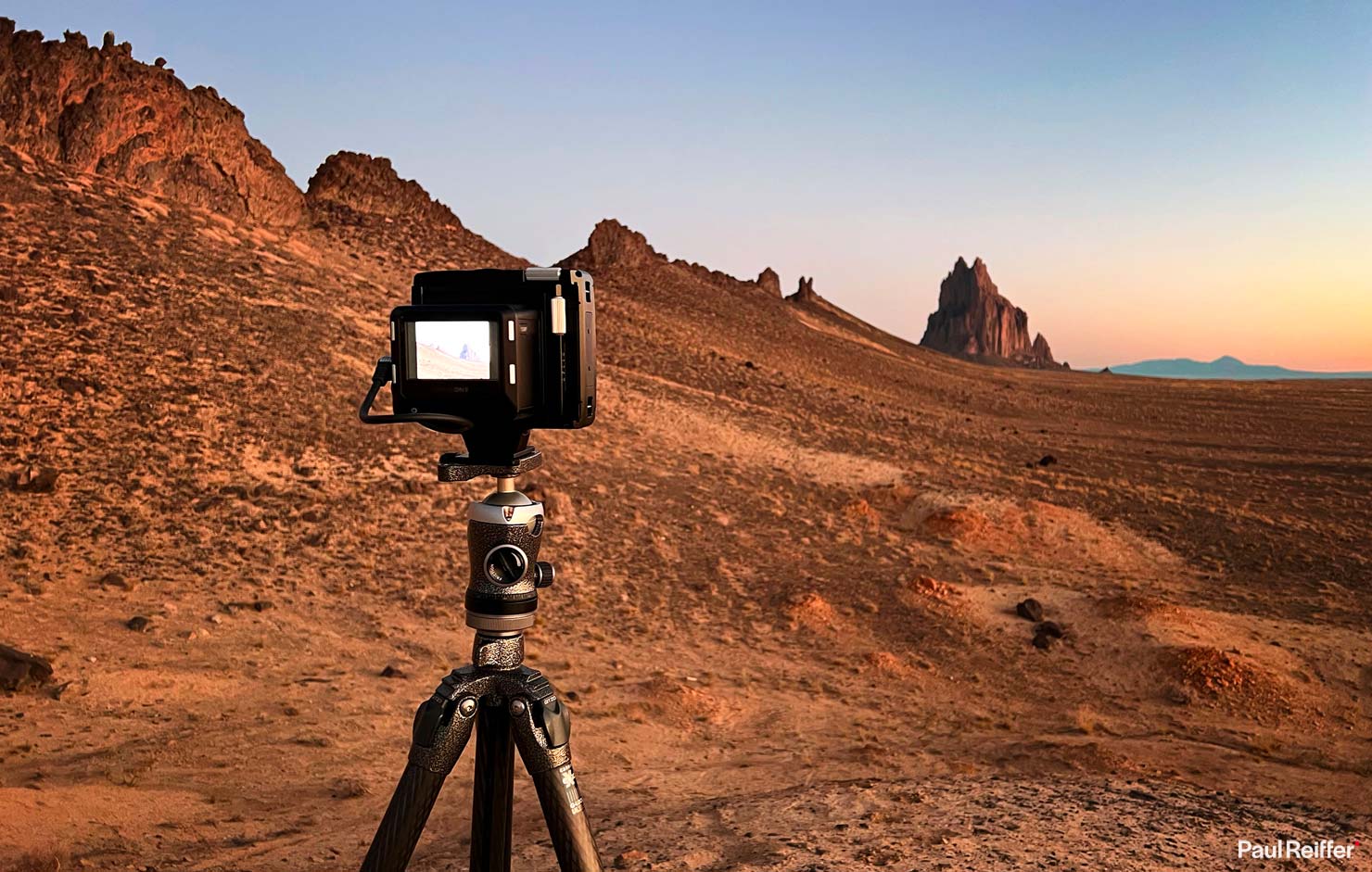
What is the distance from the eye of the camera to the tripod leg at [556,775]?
3.01 m

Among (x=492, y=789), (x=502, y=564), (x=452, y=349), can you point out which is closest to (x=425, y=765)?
(x=492, y=789)

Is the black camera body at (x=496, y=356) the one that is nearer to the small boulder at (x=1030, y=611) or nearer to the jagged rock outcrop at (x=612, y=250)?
the small boulder at (x=1030, y=611)

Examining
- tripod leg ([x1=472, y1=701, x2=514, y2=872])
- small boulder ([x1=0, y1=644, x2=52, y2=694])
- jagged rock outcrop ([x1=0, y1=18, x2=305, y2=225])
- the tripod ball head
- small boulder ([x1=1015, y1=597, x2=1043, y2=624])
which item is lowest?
small boulder ([x1=1015, y1=597, x2=1043, y2=624])

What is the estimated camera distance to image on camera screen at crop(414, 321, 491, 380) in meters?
2.78

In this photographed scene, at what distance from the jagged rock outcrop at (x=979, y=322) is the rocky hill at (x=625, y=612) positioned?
131 m

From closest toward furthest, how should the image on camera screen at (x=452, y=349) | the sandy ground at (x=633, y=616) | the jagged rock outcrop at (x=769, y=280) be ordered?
the image on camera screen at (x=452, y=349) < the sandy ground at (x=633, y=616) < the jagged rock outcrop at (x=769, y=280)

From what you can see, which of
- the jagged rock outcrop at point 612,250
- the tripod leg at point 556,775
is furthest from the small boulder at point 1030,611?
the jagged rock outcrop at point 612,250

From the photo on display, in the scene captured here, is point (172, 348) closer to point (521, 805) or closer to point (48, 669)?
point (48, 669)

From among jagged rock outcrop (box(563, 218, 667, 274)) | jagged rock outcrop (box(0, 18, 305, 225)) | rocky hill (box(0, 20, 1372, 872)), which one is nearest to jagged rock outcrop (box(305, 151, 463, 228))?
jagged rock outcrop (box(0, 18, 305, 225))

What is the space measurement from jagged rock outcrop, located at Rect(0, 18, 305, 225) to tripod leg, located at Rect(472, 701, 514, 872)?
2654cm

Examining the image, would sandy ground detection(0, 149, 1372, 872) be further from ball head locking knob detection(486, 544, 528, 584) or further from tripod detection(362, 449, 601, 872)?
ball head locking knob detection(486, 544, 528, 584)

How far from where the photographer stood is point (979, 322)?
15500cm

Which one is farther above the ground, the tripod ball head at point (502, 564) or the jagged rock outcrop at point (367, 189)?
the jagged rock outcrop at point (367, 189)

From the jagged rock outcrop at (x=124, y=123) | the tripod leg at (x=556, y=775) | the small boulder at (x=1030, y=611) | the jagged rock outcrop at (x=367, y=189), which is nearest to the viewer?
the tripod leg at (x=556, y=775)
